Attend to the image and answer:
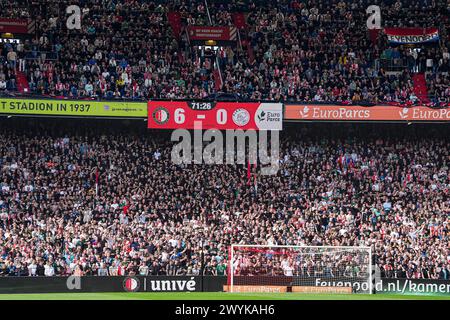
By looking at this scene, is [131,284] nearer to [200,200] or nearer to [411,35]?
[200,200]

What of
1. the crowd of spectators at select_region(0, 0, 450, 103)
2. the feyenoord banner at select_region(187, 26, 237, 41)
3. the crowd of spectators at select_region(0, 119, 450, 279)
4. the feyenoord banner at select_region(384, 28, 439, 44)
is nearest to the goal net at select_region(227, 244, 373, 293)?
the crowd of spectators at select_region(0, 119, 450, 279)

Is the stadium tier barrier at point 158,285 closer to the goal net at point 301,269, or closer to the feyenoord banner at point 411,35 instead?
the goal net at point 301,269

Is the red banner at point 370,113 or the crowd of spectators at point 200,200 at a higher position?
the red banner at point 370,113

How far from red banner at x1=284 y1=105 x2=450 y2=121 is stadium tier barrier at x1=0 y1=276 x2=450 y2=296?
12657mm

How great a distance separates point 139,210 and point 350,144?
12510mm

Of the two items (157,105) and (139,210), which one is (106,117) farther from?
(139,210)

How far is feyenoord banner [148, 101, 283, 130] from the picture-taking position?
4022cm

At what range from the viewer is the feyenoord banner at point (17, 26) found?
43656 mm

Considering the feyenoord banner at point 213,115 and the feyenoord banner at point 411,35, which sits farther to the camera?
the feyenoord banner at point 411,35

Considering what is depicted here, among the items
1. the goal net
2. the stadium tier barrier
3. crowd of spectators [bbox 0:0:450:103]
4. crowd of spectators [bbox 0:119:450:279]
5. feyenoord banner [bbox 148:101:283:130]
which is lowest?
the stadium tier barrier

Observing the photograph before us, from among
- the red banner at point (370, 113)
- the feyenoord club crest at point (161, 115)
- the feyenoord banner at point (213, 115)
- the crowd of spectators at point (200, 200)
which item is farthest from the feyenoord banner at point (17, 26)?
the red banner at point (370, 113)

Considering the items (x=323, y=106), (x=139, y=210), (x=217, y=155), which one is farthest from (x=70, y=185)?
(x=323, y=106)

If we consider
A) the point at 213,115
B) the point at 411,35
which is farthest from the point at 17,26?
the point at 411,35

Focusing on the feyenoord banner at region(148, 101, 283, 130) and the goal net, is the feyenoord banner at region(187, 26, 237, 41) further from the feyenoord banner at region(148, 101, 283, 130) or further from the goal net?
the goal net
